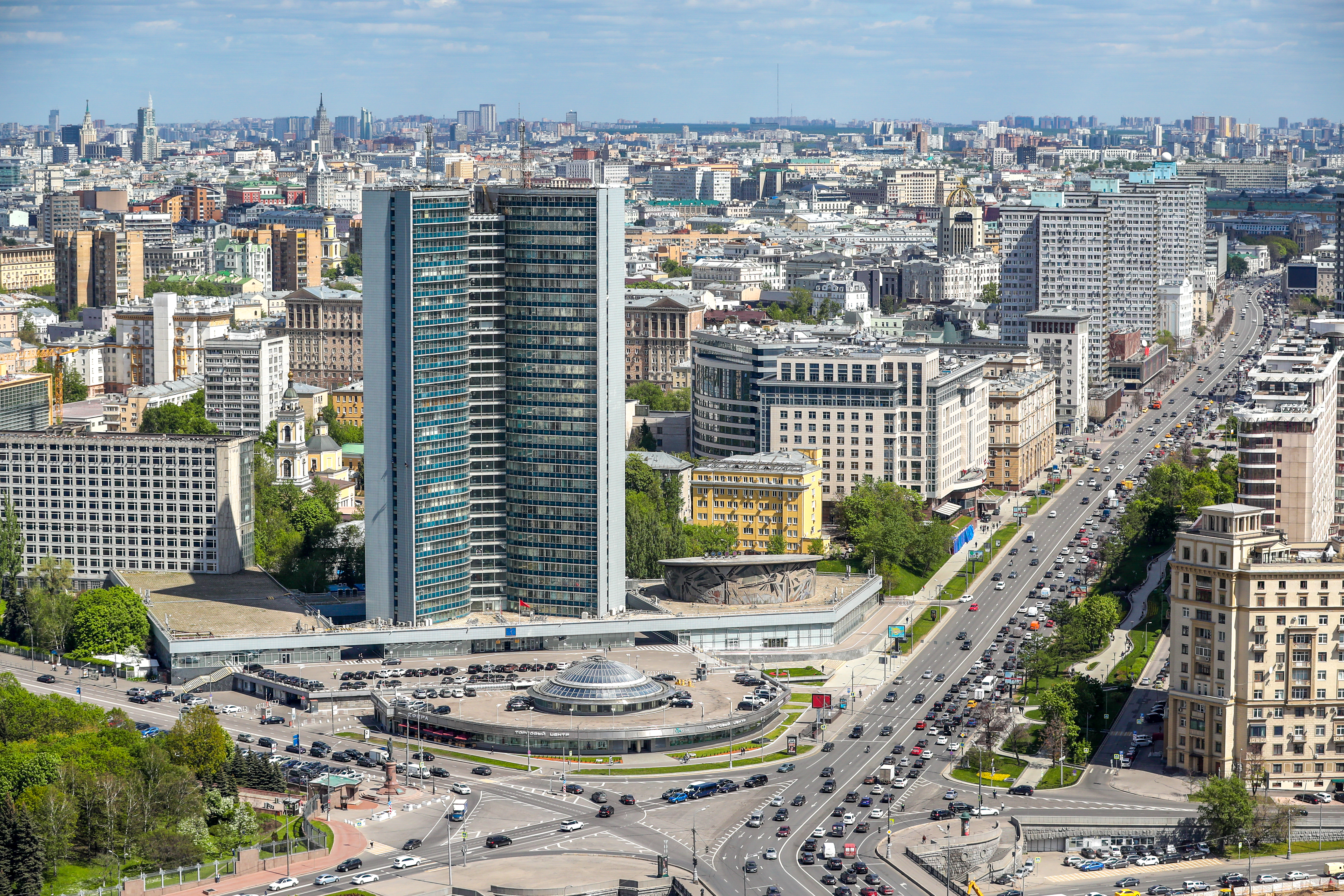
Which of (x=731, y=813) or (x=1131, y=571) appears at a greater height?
(x=1131, y=571)

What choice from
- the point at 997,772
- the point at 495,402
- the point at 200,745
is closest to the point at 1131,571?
the point at 997,772

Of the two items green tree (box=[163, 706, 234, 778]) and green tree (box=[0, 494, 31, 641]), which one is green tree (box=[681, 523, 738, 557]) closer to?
green tree (box=[0, 494, 31, 641])

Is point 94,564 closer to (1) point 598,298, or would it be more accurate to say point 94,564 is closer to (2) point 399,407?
(2) point 399,407

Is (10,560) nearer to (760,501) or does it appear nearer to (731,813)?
(760,501)

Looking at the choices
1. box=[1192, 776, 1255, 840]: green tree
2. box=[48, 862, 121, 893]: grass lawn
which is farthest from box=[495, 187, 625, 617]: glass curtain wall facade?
box=[1192, 776, 1255, 840]: green tree

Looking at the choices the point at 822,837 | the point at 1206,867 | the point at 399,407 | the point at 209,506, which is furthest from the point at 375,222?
the point at 1206,867

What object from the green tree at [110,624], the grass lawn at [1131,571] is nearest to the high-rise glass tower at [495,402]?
the green tree at [110,624]

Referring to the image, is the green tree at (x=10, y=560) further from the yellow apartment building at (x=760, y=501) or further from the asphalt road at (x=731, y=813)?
the yellow apartment building at (x=760, y=501)
